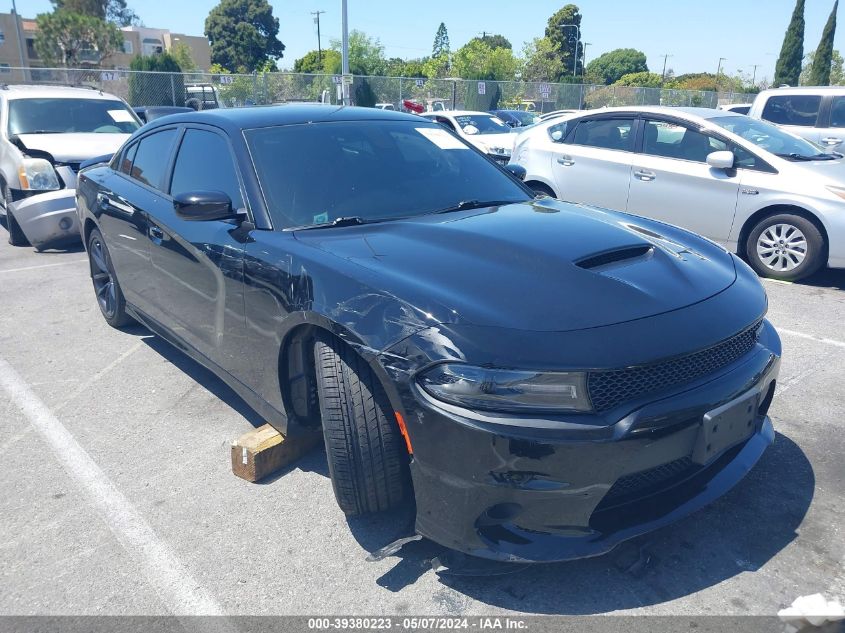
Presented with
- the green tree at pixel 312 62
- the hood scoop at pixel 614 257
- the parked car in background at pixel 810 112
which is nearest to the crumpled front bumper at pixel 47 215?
the hood scoop at pixel 614 257

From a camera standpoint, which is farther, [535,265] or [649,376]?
[535,265]

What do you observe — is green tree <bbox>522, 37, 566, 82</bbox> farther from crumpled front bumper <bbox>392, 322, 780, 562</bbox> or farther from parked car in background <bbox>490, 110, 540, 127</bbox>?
crumpled front bumper <bbox>392, 322, 780, 562</bbox>

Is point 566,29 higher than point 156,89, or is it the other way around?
point 566,29

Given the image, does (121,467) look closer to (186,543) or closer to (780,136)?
(186,543)

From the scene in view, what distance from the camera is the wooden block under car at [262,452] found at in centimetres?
310

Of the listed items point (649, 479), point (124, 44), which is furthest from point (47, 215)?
point (124, 44)

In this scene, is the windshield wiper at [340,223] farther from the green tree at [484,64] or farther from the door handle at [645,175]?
the green tree at [484,64]

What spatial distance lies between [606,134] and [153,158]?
5042mm

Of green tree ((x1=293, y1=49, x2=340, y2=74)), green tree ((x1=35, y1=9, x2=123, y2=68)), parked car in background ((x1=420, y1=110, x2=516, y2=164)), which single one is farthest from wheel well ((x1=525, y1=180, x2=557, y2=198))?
green tree ((x1=293, y1=49, x2=340, y2=74))

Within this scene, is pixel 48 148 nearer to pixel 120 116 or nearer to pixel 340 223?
pixel 120 116

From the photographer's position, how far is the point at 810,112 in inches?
405

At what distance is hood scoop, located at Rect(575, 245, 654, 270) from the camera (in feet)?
8.67

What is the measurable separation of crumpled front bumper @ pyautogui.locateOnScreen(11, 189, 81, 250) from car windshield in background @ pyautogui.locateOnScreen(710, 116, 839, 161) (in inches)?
269

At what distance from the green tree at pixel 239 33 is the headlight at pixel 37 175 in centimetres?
8283
